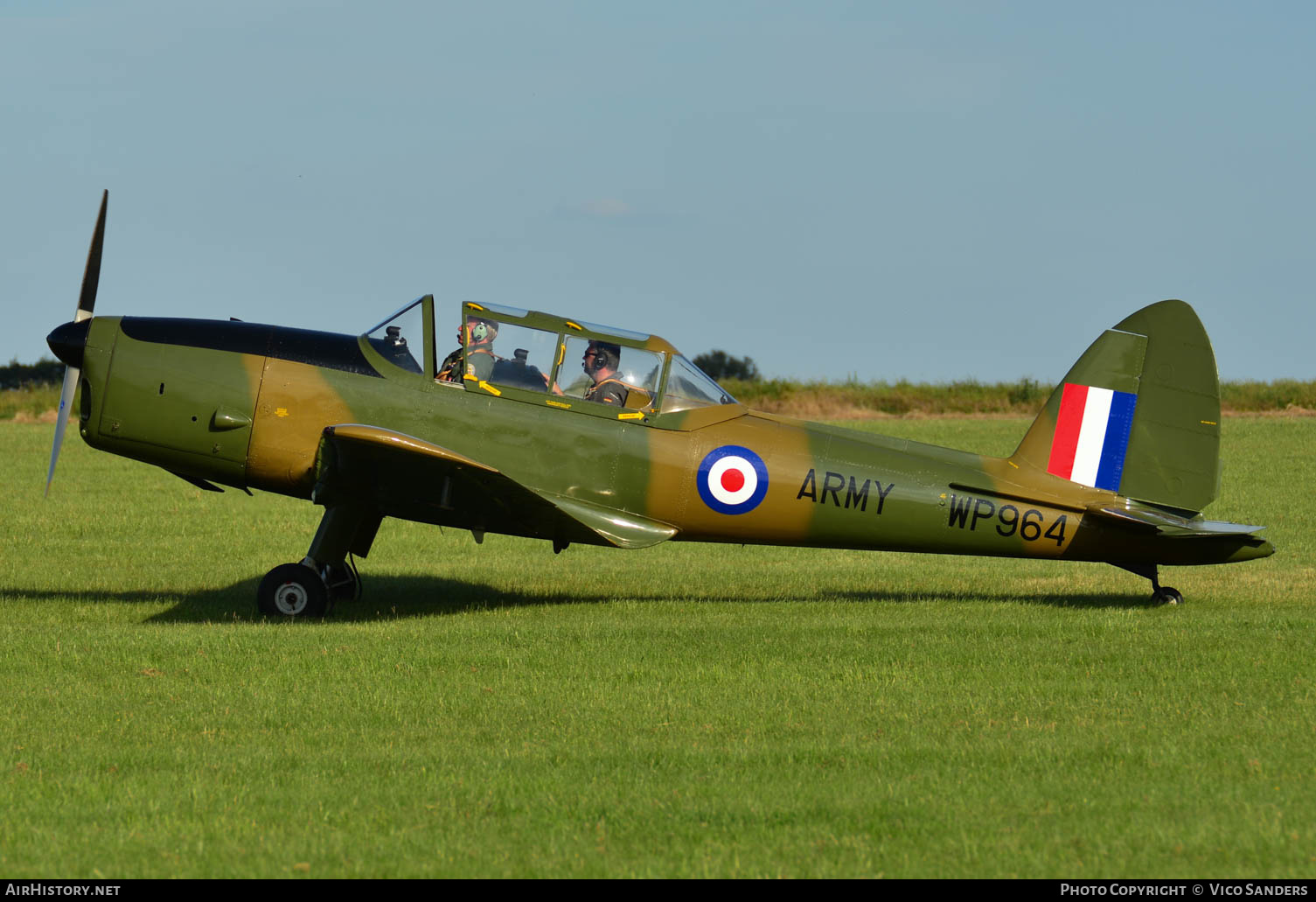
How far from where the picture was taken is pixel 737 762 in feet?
18.7

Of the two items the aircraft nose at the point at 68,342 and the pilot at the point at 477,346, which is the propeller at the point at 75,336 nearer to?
the aircraft nose at the point at 68,342

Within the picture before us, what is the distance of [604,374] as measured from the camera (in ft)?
32.6

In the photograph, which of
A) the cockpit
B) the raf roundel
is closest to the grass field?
the raf roundel

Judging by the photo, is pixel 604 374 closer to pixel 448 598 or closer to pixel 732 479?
pixel 732 479

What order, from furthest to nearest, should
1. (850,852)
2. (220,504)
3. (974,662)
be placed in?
(220,504) < (974,662) < (850,852)

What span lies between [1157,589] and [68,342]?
894 cm

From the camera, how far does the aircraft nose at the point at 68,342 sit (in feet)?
31.6

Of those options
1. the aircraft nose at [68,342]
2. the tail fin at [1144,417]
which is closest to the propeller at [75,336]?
the aircraft nose at [68,342]

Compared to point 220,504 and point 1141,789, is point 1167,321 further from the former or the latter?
point 220,504

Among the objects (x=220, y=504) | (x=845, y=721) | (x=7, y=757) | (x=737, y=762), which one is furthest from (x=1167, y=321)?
(x=220, y=504)

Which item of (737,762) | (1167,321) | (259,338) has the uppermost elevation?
(1167,321)

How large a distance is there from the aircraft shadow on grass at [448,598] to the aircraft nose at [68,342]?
2136 millimetres

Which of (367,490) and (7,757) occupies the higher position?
(367,490)
